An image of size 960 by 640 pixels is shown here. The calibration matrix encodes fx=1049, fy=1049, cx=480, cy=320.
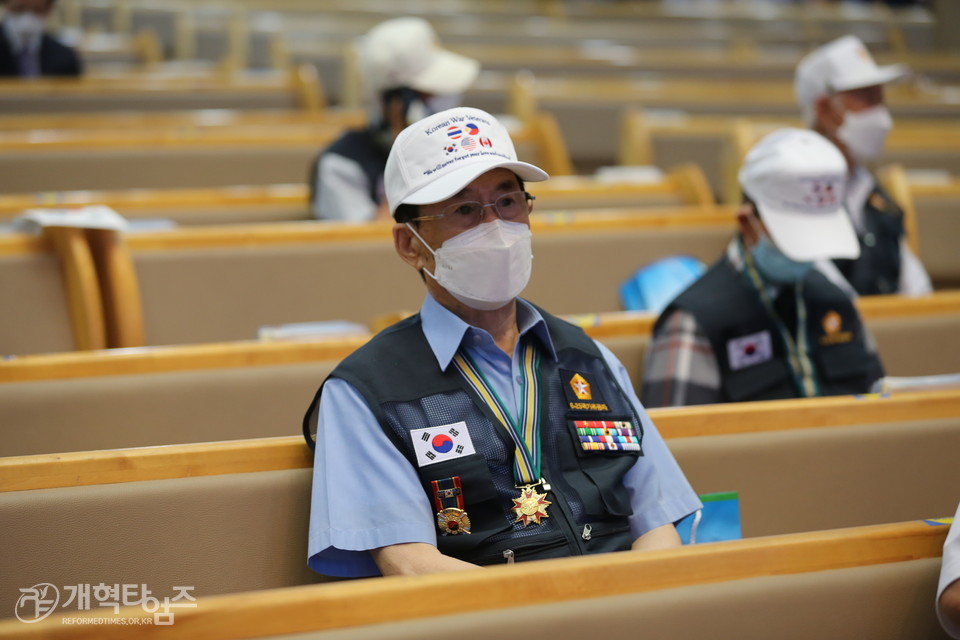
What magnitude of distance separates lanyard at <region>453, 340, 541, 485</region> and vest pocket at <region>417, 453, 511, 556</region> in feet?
0.19

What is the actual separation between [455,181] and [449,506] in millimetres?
482

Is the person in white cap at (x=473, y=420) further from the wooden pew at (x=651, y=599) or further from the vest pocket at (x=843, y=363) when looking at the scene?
the vest pocket at (x=843, y=363)

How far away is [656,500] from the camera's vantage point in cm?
162

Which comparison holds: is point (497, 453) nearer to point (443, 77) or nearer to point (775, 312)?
point (775, 312)

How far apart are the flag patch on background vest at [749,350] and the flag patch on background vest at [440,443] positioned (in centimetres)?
84

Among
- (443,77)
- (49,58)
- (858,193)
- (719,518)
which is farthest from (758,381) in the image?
(49,58)

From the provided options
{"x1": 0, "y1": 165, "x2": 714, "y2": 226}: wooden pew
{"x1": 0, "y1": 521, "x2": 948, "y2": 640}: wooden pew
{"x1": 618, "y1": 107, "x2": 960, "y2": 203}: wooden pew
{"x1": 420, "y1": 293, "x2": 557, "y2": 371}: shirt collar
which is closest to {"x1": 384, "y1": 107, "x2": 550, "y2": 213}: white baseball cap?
{"x1": 420, "y1": 293, "x2": 557, "y2": 371}: shirt collar

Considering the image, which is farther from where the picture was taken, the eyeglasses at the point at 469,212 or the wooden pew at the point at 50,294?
the wooden pew at the point at 50,294

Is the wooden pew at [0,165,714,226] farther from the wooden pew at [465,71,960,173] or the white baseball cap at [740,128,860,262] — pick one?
the wooden pew at [465,71,960,173]

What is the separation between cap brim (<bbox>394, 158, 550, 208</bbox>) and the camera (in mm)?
1571

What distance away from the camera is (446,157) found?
→ 1.62 metres

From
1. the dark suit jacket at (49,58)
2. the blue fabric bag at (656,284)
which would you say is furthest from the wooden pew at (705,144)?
the dark suit jacket at (49,58)

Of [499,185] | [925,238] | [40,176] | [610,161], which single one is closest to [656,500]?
[499,185]

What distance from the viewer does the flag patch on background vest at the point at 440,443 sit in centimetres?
150
